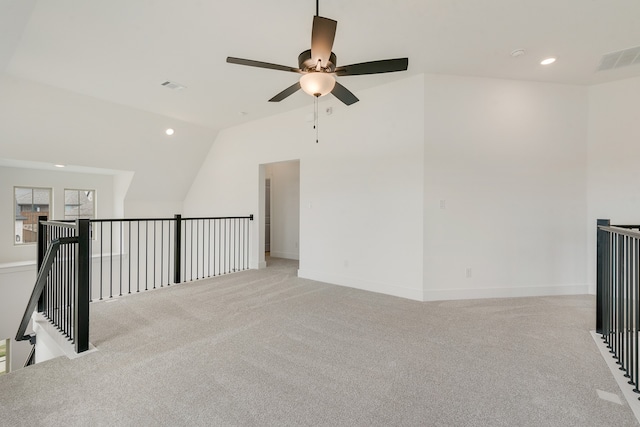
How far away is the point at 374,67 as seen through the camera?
91.8 inches

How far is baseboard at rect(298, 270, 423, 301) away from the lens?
12.7ft

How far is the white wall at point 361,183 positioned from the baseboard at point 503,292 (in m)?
0.27

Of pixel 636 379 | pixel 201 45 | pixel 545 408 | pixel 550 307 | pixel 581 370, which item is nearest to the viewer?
pixel 545 408

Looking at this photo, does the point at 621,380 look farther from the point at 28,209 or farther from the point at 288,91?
the point at 28,209

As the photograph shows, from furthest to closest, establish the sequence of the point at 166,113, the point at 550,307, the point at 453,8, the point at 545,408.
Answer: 1. the point at 166,113
2. the point at 550,307
3. the point at 453,8
4. the point at 545,408

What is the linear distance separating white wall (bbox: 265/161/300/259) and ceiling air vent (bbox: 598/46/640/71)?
17.3 ft

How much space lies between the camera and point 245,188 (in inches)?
236

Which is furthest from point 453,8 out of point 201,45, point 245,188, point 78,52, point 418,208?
point 245,188

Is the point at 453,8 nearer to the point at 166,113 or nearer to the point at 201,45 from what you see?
the point at 201,45

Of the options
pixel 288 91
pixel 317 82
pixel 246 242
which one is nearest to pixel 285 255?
pixel 246 242

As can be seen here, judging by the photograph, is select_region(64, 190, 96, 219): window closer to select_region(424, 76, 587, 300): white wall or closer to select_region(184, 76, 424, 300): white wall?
select_region(184, 76, 424, 300): white wall

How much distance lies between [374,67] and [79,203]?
7.86 m

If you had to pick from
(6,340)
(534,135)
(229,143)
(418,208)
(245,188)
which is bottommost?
(6,340)

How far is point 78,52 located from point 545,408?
5.23m
